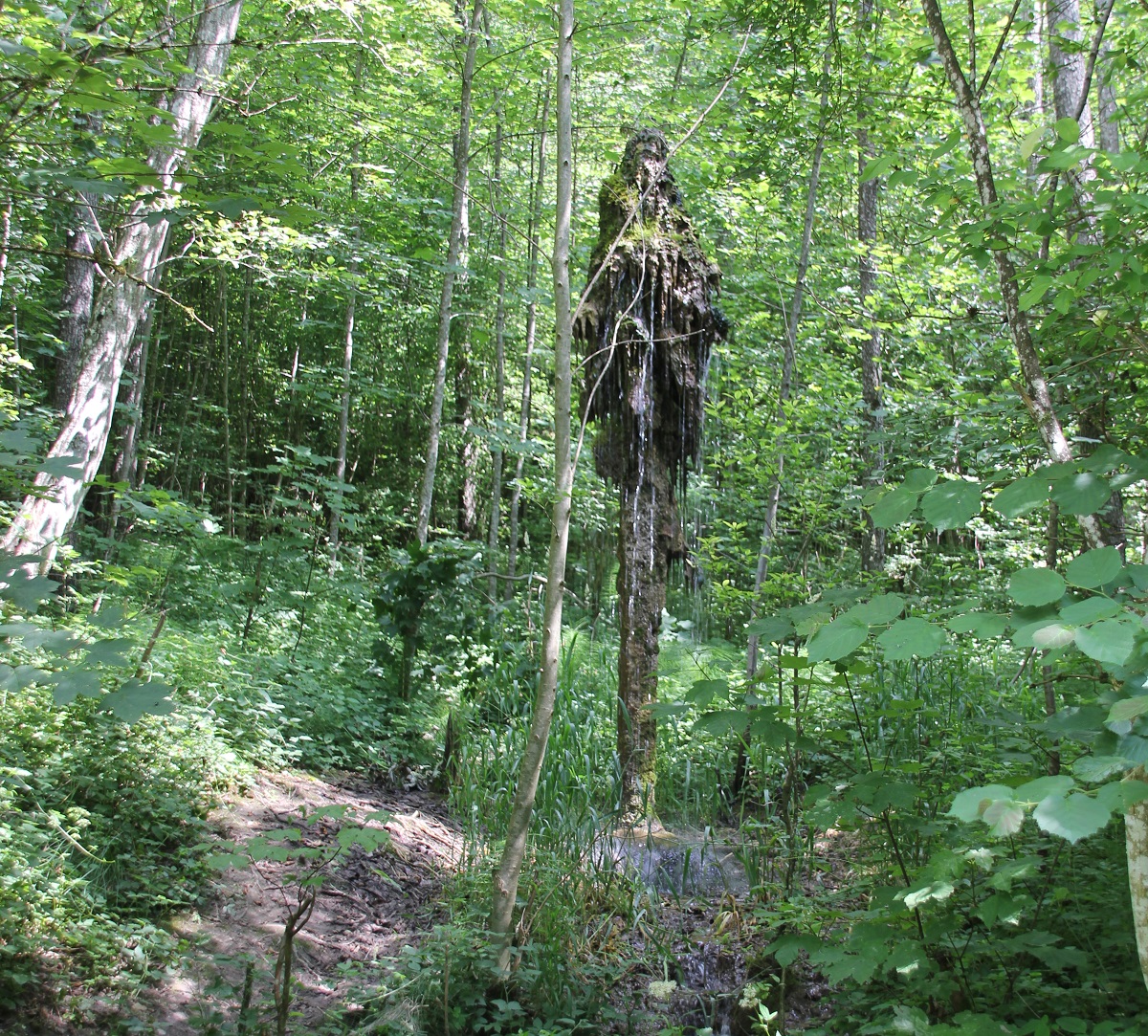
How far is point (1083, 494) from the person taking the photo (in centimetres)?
184

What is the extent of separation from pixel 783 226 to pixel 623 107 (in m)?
2.89

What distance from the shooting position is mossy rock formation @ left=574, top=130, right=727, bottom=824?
466 cm

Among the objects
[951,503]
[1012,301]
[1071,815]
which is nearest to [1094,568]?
[951,503]

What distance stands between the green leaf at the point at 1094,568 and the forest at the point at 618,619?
0.01 meters

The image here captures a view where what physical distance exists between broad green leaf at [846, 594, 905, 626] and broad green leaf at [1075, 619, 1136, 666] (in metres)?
0.44

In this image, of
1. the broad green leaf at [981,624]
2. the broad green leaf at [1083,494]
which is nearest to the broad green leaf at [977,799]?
the broad green leaf at [981,624]

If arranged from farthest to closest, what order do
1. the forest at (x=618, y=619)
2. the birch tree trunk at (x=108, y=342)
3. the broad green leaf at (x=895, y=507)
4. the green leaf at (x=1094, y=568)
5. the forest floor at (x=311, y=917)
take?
the birch tree trunk at (x=108, y=342)
the forest floor at (x=311, y=917)
the forest at (x=618, y=619)
the broad green leaf at (x=895, y=507)
the green leaf at (x=1094, y=568)

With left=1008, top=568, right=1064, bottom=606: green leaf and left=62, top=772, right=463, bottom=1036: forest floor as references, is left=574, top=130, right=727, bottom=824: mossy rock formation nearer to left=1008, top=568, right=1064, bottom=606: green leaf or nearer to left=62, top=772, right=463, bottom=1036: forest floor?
left=62, top=772, right=463, bottom=1036: forest floor

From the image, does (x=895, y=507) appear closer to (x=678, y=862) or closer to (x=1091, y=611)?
(x=1091, y=611)

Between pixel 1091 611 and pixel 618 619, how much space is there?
15.0 feet

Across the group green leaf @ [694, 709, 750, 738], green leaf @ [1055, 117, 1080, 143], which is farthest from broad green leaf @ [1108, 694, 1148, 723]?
green leaf @ [1055, 117, 1080, 143]

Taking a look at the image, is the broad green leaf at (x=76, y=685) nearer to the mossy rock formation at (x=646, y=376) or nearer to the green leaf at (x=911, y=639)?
the green leaf at (x=911, y=639)

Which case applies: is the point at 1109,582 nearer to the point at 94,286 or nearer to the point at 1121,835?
the point at 1121,835

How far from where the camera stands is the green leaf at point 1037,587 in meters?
1.56
